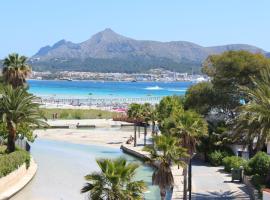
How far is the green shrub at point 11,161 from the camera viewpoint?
3409 centimetres

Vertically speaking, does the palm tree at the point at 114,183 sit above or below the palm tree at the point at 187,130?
below

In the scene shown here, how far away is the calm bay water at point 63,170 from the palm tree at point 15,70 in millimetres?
7570

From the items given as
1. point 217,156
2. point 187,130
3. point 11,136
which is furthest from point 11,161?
point 217,156

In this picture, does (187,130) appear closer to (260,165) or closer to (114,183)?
(260,165)

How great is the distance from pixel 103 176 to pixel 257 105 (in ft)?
41.0

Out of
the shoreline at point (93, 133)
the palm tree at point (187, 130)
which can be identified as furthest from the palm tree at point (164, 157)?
the shoreline at point (93, 133)

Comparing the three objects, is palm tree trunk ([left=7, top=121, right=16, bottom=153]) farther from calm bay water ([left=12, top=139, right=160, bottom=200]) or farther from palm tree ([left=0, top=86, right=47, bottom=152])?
calm bay water ([left=12, top=139, right=160, bottom=200])

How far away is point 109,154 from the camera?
5459 cm

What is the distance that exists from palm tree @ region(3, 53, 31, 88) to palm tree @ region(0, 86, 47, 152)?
20153 millimetres

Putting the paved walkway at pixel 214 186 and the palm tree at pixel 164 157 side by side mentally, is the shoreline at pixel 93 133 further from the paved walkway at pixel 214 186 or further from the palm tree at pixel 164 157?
the palm tree at pixel 164 157

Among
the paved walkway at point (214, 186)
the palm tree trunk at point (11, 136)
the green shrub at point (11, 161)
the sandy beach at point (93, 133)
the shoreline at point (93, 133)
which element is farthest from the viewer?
the sandy beach at point (93, 133)

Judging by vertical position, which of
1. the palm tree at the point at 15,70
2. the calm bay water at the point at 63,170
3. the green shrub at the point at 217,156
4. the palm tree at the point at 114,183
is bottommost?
the calm bay water at the point at 63,170

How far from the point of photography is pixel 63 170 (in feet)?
146

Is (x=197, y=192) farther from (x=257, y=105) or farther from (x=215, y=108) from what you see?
(x=215, y=108)
